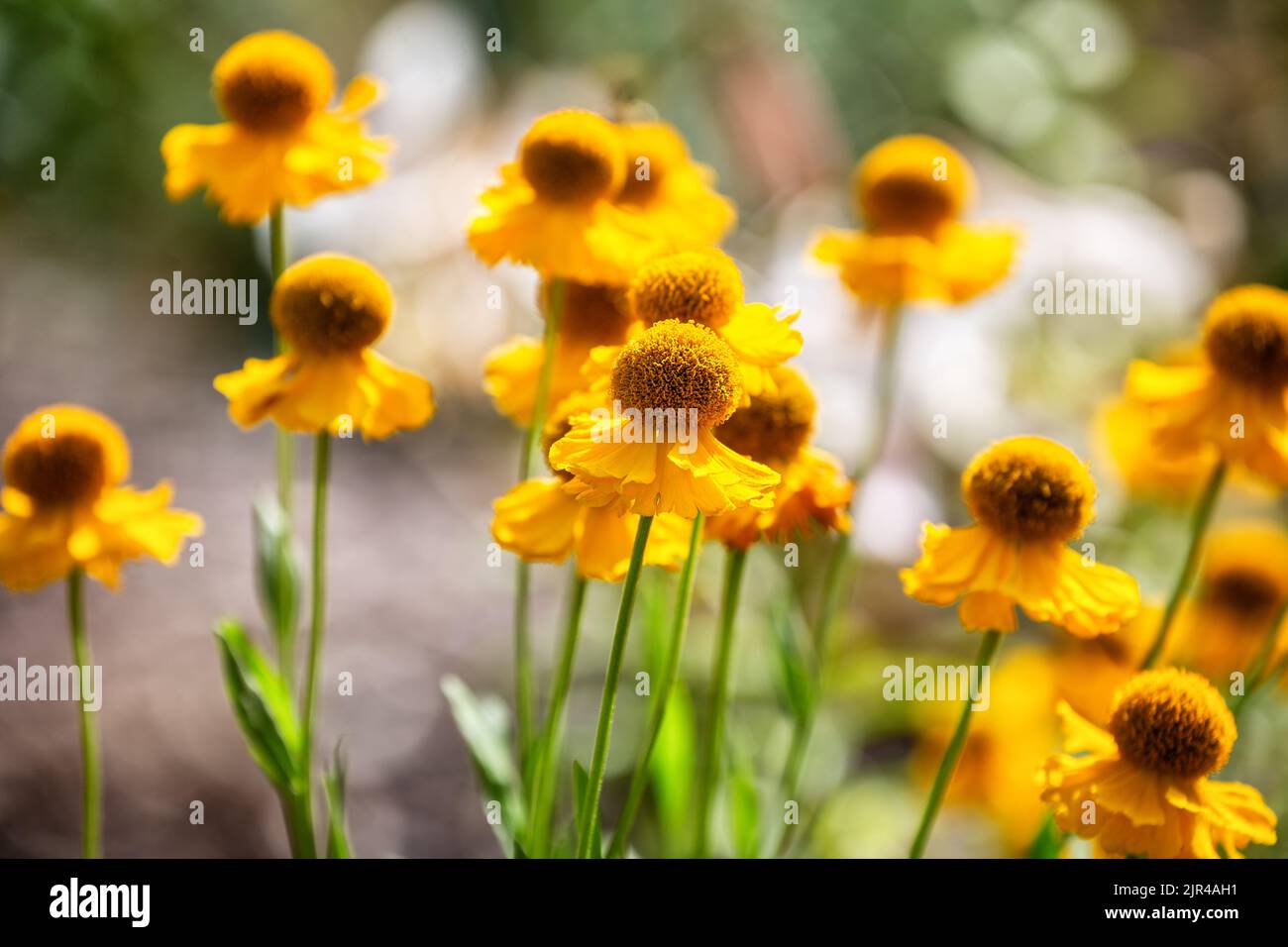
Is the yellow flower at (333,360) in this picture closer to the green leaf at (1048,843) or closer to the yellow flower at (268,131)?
the yellow flower at (268,131)


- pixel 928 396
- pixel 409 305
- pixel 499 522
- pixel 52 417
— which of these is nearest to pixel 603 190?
pixel 499 522

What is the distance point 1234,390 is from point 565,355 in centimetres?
35

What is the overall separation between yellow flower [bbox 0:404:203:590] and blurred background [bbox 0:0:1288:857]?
0.96 ft

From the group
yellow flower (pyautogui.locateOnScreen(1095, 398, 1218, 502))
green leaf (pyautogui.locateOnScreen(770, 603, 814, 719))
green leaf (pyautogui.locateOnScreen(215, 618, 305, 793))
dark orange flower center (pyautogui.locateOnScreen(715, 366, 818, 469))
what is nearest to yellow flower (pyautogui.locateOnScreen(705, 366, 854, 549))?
dark orange flower center (pyautogui.locateOnScreen(715, 366, 818, 469))

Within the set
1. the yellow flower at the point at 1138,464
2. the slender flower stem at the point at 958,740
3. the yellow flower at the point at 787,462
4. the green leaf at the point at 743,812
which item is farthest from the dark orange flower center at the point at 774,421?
the yellow flower at the point at 1138,464

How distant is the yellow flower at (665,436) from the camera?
424 mm

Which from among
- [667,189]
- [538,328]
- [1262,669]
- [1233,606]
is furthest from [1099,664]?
[538,328]

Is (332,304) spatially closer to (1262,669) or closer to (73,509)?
(73,509)

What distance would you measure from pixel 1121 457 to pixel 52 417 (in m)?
0.73

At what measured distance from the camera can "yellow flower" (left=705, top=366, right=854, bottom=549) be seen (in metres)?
0.53

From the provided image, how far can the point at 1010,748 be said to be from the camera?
→ 3.21ft

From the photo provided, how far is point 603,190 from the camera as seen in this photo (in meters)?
0.58

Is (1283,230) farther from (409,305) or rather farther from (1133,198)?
(409,305)
